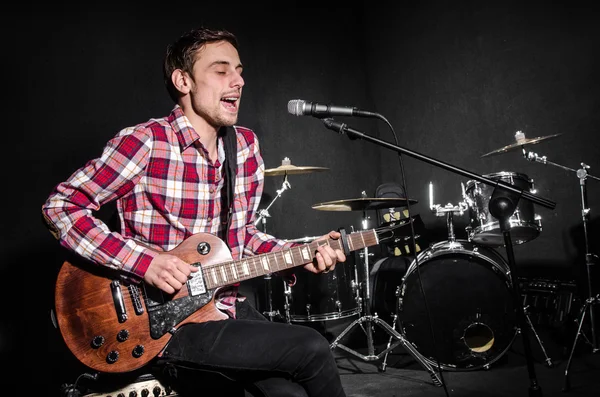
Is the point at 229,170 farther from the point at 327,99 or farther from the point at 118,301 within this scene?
the point at 327,99

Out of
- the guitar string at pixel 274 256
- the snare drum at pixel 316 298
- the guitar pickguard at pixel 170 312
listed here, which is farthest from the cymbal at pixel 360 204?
the guitar pickguard at pixel 170 312

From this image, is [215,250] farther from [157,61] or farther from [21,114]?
[157,61]

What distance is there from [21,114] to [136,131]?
5.01 feet

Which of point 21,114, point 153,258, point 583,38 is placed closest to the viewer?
point 153,258

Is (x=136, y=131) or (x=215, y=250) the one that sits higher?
(x=136, y=131)

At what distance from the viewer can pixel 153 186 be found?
2.29 meters

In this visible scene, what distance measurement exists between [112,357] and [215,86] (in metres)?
1.27

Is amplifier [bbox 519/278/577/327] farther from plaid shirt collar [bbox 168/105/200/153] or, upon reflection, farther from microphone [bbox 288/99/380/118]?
plaid shirt collar [bbox 168/105/200/153]

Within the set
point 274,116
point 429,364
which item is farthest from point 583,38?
point 429,364

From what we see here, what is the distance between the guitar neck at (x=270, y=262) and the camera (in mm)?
2189

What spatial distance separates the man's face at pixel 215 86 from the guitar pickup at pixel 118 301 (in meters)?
0.87

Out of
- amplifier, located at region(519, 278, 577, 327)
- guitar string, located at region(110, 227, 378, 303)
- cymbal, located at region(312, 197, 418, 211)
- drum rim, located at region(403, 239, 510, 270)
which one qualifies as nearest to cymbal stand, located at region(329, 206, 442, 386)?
cymbal, located at region(312, 197, 418, 211)

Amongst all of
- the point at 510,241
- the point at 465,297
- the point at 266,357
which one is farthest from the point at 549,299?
the point at 266,357

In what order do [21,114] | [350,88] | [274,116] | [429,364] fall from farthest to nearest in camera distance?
[350,88], [274,116], [429,364], [21,114]
